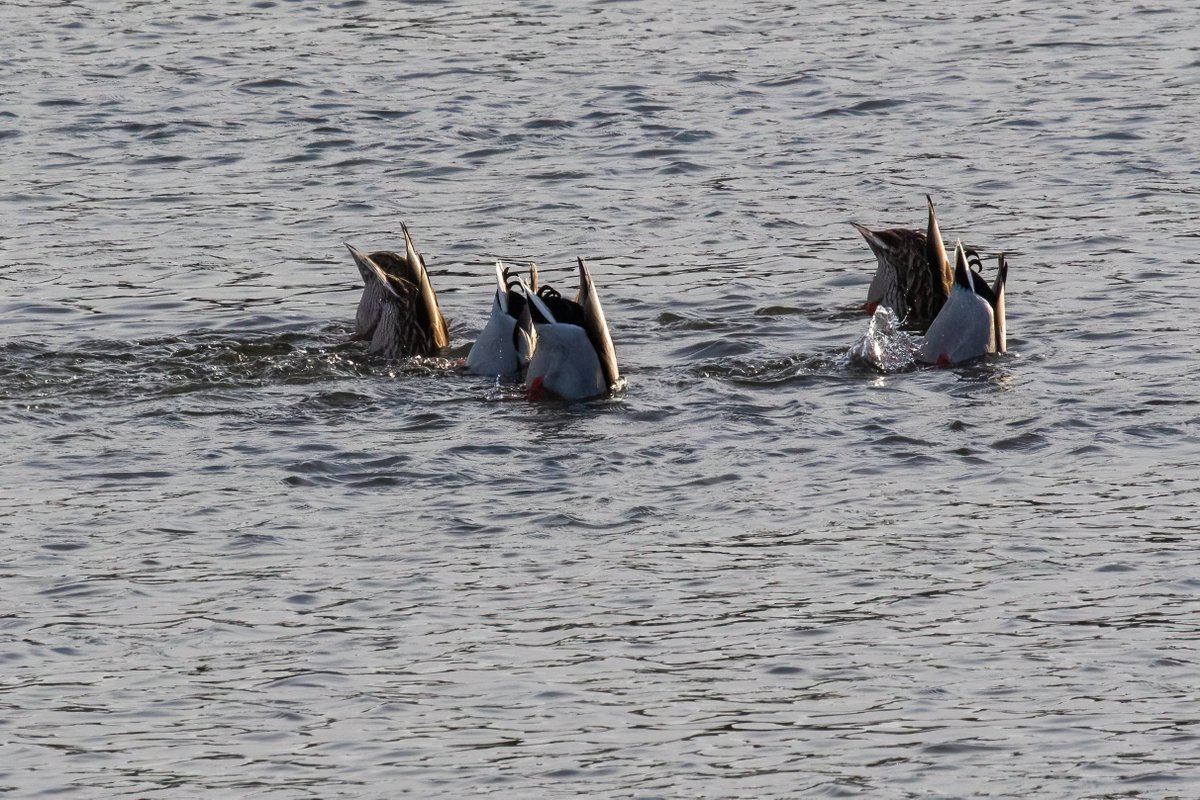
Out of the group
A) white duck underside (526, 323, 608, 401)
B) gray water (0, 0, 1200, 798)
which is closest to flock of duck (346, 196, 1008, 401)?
white duck underside (526, 323, 608, 401)

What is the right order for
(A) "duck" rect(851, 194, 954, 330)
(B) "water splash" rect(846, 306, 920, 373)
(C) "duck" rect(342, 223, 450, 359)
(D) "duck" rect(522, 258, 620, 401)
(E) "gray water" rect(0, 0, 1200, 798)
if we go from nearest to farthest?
(E) "gray water" rect(0, 0, 1200, 798) → (D) "duck" rect(522, 258, 620, 401) → (B) "water splash" rect(846, 306, 920, 373) → (C) "duck" rect(342, 223, 450, 359) → (A) "duck" rect(851, 194, 954, 330)

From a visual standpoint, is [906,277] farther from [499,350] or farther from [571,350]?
[499,350]

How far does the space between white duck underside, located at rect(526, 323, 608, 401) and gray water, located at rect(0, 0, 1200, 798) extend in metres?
0.25

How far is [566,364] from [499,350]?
64 centimetres

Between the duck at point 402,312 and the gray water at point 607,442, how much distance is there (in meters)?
0.22

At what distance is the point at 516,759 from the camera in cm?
740

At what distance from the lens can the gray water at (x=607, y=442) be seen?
7625mm

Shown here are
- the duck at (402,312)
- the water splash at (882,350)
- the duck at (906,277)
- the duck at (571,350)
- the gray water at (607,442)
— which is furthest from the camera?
the duck at (906,277)

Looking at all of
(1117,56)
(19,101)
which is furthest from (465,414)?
(1117,56)

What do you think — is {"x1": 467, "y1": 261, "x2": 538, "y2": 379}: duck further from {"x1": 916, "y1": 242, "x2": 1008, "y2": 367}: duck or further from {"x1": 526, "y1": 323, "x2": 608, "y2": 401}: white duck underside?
{"x1": 916, "y1": 242, "x2": 1008, "y2": 367}: duck

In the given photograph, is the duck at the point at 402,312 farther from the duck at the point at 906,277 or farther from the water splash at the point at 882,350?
the duck at the point at 906,277

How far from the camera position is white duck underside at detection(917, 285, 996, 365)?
12.8m

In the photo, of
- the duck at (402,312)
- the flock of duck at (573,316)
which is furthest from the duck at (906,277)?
the duck at (402,312)

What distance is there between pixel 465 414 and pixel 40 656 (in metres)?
4.07
